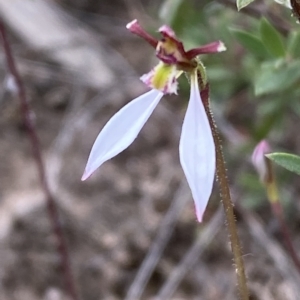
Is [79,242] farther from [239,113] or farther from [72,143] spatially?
[239,113]

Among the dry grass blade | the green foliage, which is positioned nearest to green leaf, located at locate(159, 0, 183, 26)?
the green foliage

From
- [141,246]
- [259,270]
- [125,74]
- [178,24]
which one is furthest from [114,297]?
[125,74]

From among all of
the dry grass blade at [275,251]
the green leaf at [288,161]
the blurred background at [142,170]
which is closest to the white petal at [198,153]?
the green leaf at [288,161]

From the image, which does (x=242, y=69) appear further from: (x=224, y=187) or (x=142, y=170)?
(x=224, y=187)

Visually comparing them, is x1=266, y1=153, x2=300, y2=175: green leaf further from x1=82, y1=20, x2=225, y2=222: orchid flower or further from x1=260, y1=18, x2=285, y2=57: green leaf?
x1=260, y1=18, x2=285, y2=57: green leaf

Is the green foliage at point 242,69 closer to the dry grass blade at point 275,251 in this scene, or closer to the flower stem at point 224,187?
the dry grass blade at point 275,251

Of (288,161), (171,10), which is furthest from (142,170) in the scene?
(288,161)
